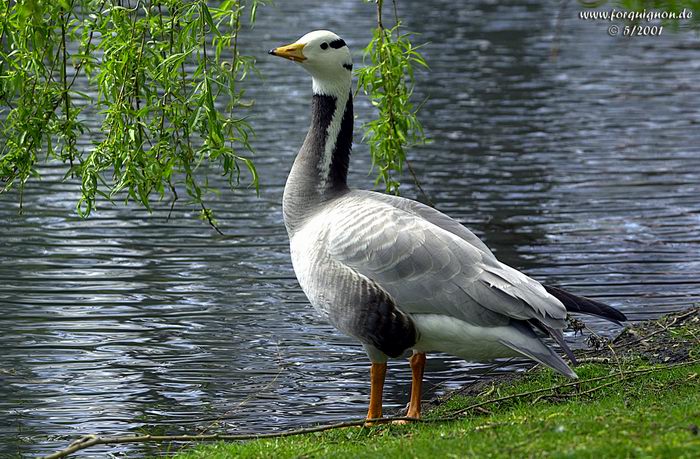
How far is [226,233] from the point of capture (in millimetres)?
15648

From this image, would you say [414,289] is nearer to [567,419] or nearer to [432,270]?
[432,270]

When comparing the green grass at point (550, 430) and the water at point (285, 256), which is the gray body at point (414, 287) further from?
the water at point (285, 256)

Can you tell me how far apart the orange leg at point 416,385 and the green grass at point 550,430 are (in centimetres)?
12

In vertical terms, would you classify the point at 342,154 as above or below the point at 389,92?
below

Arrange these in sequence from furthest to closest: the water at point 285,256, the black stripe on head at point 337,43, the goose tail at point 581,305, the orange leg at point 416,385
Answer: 1. the water at point 285,256
2. the black stripe on head at point 337,43
3. the orange leg at point 416,385
4. the goose tail at point 581,305

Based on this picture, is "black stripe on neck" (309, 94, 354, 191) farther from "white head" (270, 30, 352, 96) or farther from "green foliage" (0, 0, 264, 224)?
"green foliage" (0, 0, 264, 224)

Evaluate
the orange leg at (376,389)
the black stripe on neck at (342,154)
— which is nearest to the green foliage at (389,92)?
the black stripe on neck at (342,154)

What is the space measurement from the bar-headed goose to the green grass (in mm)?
488

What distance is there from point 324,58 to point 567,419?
11.4 feet

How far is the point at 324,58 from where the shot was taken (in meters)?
8.91

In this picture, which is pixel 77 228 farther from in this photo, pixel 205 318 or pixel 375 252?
pixel 375 252

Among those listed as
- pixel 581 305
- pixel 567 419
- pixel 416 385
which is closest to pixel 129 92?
pixel 416 385

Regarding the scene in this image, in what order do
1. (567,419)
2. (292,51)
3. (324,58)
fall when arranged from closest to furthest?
(567,419) < (292,51) < (324,58)

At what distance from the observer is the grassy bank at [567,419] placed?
21.4 ft
